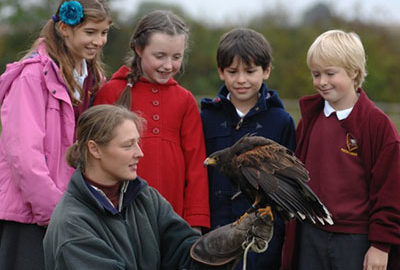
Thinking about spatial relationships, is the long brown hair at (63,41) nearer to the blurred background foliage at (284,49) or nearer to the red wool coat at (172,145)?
the red wool coat at (172,145)

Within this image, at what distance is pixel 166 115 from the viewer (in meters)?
4.12

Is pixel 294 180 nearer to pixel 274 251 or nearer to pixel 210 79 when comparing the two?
pixel 274 251

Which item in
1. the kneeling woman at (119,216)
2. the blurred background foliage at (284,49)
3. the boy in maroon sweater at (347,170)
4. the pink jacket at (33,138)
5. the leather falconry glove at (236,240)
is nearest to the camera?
the kneeling woman at (119,216)

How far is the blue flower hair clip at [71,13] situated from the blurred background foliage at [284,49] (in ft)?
42.3

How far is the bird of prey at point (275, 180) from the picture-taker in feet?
10.5

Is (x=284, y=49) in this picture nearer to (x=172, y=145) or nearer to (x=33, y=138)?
(x=172, y=145)

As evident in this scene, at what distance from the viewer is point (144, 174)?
4051 millimetres

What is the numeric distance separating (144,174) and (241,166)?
96cm

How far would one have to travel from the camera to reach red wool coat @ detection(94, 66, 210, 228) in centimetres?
404

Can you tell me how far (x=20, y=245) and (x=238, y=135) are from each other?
159cm

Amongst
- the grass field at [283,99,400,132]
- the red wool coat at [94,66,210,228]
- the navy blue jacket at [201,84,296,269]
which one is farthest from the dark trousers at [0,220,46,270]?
the grass field at [283,99,400,132]

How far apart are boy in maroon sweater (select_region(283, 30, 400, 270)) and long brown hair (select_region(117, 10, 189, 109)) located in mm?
949

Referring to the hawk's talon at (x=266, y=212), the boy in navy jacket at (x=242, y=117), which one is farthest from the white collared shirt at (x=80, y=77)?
the hawk's talon at (x=266, y=212)

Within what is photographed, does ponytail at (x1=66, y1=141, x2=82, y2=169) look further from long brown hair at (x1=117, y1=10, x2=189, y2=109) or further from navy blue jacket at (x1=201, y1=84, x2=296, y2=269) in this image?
navy blue jacket at (x1=201, y1=84, x2=296, y2=269)
